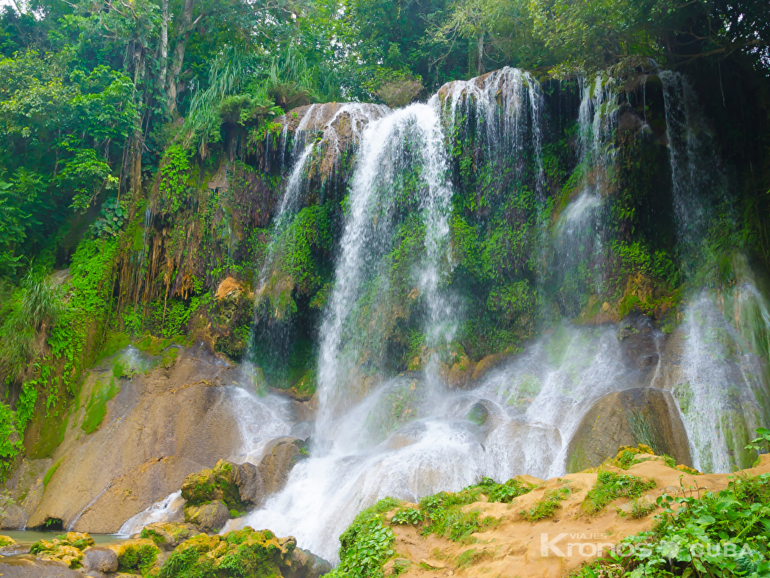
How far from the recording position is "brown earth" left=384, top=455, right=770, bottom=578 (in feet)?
11.5

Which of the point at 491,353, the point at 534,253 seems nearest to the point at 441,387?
the point at 491,353

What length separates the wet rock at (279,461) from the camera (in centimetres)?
911

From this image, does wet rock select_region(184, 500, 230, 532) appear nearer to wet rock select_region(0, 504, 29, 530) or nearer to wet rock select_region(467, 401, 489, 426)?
wet rock select_region(0, 504, 29, 530)

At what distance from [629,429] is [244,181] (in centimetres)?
1167

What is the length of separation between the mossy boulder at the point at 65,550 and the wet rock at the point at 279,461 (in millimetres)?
2977

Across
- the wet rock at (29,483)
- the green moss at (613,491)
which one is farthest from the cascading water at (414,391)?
the wet rock at (29,483)

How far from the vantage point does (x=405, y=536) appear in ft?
16.1

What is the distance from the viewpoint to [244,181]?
48.1ft

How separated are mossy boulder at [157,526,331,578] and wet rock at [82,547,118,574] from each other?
0.66 m

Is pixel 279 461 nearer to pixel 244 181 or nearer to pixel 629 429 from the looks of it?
pixel 629 429

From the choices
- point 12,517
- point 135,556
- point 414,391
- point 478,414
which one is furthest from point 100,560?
point 414,391

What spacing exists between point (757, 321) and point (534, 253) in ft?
15.2

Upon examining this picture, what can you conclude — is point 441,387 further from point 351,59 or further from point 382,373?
point 351,59

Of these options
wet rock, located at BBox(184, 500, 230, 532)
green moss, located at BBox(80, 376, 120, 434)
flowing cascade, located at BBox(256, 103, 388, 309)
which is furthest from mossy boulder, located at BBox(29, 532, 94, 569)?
flowing cascade, located at BBox(256, 103, 388, 309)
